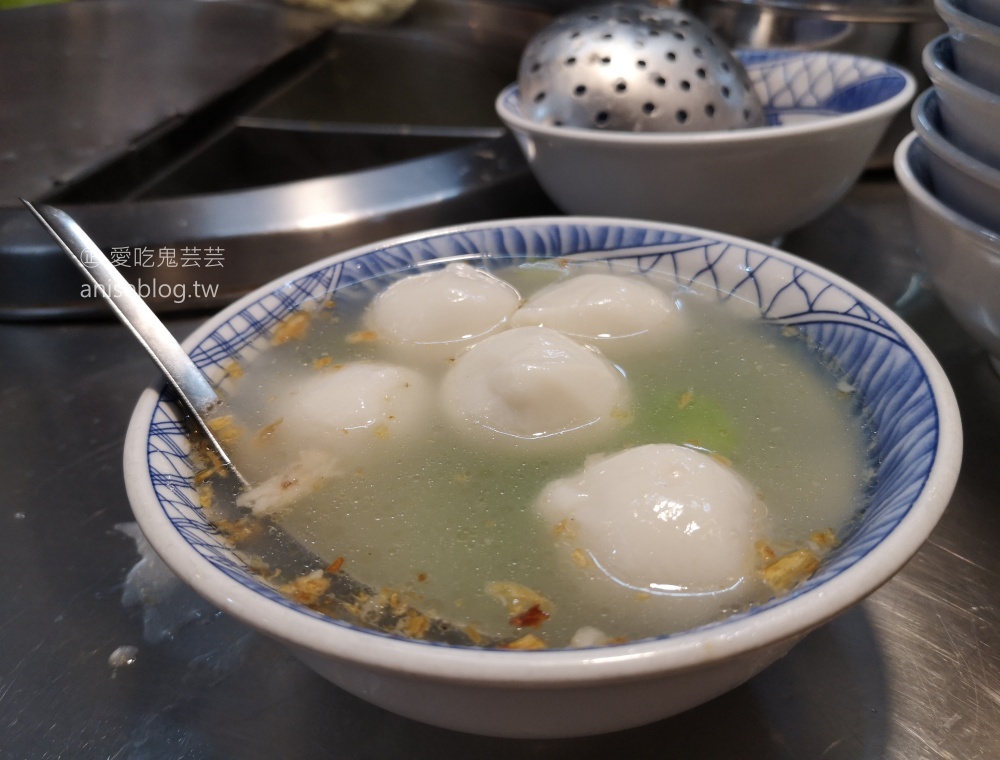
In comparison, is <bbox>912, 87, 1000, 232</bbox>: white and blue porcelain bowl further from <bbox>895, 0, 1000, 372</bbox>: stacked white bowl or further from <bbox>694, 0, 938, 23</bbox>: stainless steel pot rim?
<bbox>694, 0, 938, 23</bbox>: stainless steel pot rim

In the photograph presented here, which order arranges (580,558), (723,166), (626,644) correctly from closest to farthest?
(626,644) < (580,558) < (723,166)

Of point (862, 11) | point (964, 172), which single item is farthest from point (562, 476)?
point (862, 11)

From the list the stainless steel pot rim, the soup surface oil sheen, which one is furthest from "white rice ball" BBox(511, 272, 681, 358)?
the stainless steel pot rim

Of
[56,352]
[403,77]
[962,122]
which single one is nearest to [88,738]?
[56,352]

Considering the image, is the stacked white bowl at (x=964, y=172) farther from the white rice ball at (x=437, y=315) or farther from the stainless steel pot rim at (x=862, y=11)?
the stainless steel pot rim at (x=862, y=11)

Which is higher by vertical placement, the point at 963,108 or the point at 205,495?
the point at 963,108

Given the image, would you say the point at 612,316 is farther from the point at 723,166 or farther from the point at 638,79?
the point at 638,79

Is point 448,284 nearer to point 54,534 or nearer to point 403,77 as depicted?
point 54,534
